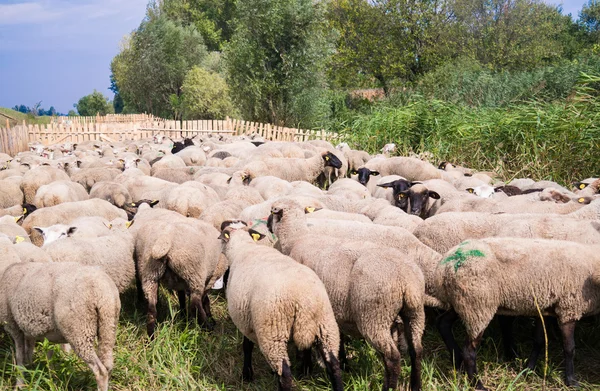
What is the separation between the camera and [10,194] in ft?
33.3

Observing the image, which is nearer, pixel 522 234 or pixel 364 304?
pixel 364 304

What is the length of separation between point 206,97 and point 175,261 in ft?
128

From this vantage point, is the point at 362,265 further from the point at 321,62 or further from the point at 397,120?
the point at 321,62

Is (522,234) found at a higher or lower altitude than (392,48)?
lower

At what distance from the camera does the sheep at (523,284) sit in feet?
14.4

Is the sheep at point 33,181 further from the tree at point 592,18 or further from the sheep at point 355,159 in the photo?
the tree at point 592,18

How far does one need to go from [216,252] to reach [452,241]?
93.8 inches

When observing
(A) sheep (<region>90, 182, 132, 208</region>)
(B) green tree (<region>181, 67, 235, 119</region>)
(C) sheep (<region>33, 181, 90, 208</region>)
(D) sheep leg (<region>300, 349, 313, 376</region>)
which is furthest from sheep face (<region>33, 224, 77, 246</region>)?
(B) green tree (<region>181, 67, 235, 119</region>)

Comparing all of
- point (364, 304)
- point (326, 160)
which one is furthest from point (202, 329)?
point (326, 160)

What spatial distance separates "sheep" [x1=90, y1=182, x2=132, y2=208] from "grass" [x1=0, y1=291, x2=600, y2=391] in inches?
160

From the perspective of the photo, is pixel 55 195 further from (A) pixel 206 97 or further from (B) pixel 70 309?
(A) pixel 206 97

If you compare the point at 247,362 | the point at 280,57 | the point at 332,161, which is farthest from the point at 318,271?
the point at 280,57

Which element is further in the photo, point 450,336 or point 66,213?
point 66,213

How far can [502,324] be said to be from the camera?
16.6 feet
